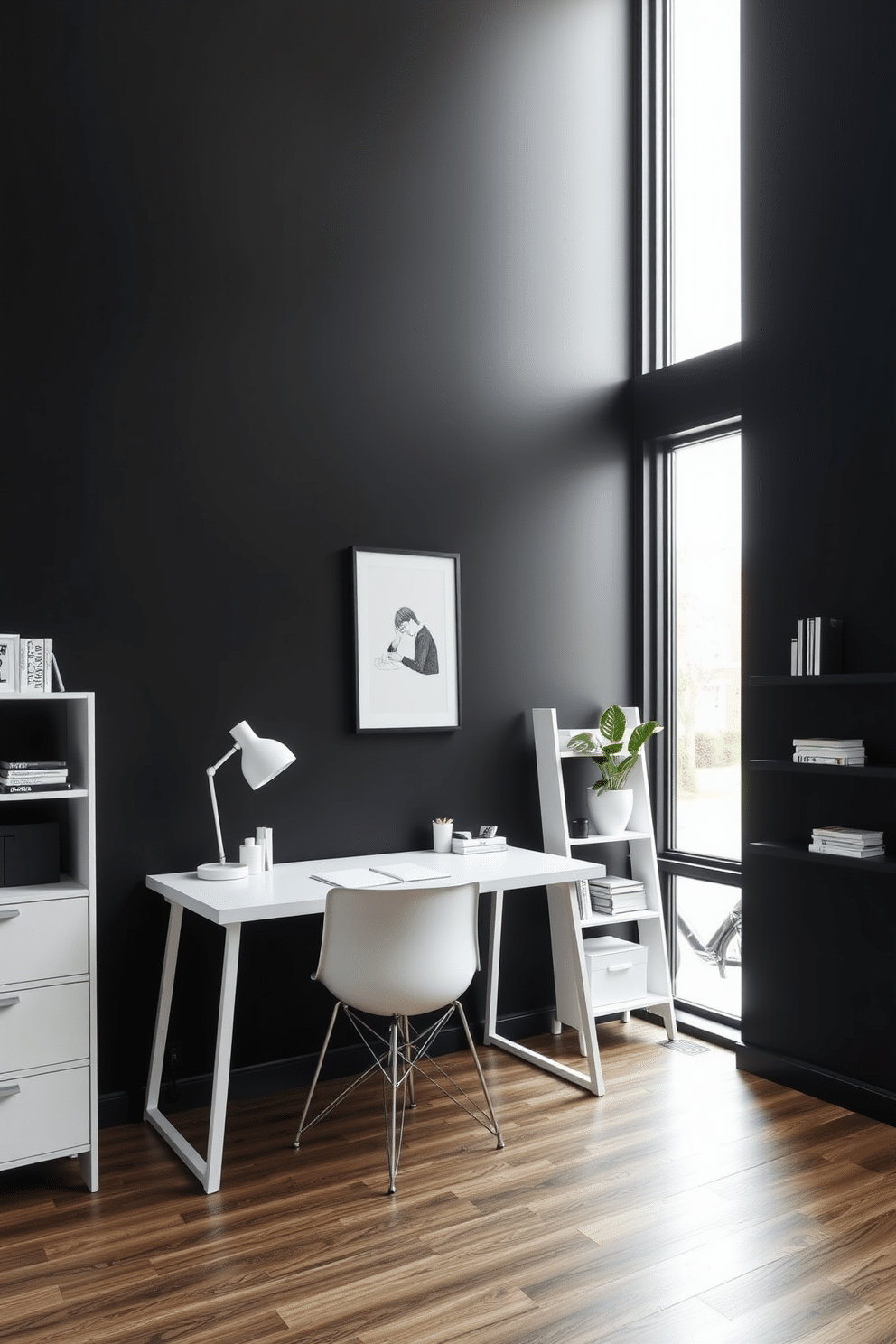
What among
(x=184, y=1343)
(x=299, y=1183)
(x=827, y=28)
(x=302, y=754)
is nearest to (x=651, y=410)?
(x=827, y=28)

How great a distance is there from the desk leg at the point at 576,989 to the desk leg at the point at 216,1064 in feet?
3.77

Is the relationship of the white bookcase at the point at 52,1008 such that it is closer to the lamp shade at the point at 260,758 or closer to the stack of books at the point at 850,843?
the lamp shade at the point at 260,758

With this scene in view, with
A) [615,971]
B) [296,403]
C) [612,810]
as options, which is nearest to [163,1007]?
[615,971]

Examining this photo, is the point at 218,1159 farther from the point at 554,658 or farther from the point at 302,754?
the point at 554,658

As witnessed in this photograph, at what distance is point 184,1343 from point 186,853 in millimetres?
1509

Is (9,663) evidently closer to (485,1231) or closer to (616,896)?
(485,1231)

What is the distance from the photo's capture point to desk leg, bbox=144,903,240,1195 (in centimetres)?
278

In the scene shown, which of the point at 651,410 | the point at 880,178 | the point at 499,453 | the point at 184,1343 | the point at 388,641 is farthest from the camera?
the point at 651,410

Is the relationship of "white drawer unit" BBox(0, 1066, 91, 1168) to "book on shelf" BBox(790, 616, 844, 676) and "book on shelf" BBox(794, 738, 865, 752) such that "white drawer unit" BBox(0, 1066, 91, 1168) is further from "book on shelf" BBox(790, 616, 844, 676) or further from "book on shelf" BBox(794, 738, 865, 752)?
"book on shelf" BBox(790, 616, 844, 676)

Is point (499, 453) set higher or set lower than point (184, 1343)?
higher

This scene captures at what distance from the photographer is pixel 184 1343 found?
216cm

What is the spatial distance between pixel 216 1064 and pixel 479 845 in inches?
49.6

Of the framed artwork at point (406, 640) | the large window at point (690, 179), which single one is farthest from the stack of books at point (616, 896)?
the large window at point (690, 179)

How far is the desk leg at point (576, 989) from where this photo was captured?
3.49 meters
